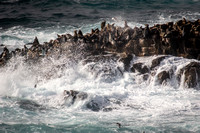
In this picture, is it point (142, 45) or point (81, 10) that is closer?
point (142, 45)

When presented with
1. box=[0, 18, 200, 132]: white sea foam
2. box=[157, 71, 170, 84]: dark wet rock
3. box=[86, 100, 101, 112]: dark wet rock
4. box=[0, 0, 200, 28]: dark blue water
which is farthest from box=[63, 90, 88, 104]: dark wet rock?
box=[0, 0, 200, 28]: dark blue water

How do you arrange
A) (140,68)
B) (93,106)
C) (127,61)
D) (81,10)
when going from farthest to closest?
1. (81,10)
2. (127,61)
3. (140,68)
4. (93,106)

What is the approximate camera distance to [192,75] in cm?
1198

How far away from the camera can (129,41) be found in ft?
46.6

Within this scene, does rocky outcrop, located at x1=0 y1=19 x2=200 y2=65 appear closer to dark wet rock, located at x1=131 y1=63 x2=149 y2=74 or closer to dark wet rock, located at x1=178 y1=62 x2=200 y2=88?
dark wet rock, located at x1=131 y1=63 x2=149 y2=74

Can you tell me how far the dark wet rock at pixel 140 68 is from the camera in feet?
42.9

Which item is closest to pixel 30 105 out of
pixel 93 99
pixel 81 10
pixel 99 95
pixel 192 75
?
pixel 93 99

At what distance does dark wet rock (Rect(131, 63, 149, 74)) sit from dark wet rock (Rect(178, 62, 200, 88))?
156cm

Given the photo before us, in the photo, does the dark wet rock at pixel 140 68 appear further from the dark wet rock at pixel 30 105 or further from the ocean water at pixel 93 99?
the dark wet rock at pixel 30 105

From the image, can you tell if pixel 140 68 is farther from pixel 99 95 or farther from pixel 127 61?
pixel 99 95

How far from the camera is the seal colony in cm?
1298

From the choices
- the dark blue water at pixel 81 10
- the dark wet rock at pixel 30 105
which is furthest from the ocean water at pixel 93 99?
the dark blue water at pixel 81 10

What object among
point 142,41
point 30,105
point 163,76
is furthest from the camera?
point 142,41

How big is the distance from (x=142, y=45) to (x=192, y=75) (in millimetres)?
2820
